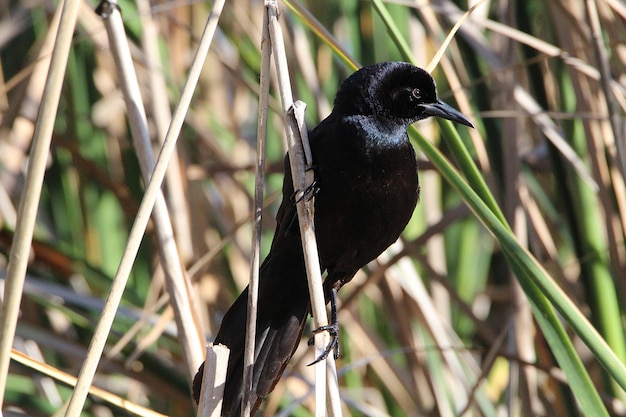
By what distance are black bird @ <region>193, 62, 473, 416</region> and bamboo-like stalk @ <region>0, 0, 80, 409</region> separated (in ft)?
1.93

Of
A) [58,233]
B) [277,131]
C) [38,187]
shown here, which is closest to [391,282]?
[277,131]

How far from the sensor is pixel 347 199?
5.21ft

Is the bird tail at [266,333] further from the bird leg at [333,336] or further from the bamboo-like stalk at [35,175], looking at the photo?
the bamboo-like stalk at [35,175]

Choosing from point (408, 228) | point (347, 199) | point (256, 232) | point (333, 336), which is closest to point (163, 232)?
point (256, 232)

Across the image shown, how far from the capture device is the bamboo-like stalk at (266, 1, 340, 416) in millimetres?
1287

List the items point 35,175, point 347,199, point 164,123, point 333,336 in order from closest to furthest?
1. point 35,175
2. point 347,199
3. point 333,336
4. point 164,123

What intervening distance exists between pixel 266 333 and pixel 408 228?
887 millimetres

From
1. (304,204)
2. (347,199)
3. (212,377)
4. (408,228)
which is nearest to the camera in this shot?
(212,377)

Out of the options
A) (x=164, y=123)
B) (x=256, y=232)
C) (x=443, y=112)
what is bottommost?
(x=256, y=232)

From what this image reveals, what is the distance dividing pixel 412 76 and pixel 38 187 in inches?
35.7

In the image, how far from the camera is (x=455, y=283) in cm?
249

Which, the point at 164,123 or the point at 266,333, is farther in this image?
the point at 164,123

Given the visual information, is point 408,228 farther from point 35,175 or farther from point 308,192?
point 35,175

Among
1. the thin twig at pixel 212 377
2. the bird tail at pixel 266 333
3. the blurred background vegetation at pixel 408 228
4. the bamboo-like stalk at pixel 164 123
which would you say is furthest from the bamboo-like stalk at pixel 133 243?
the bamboo-like stalk at pixel 164 123
